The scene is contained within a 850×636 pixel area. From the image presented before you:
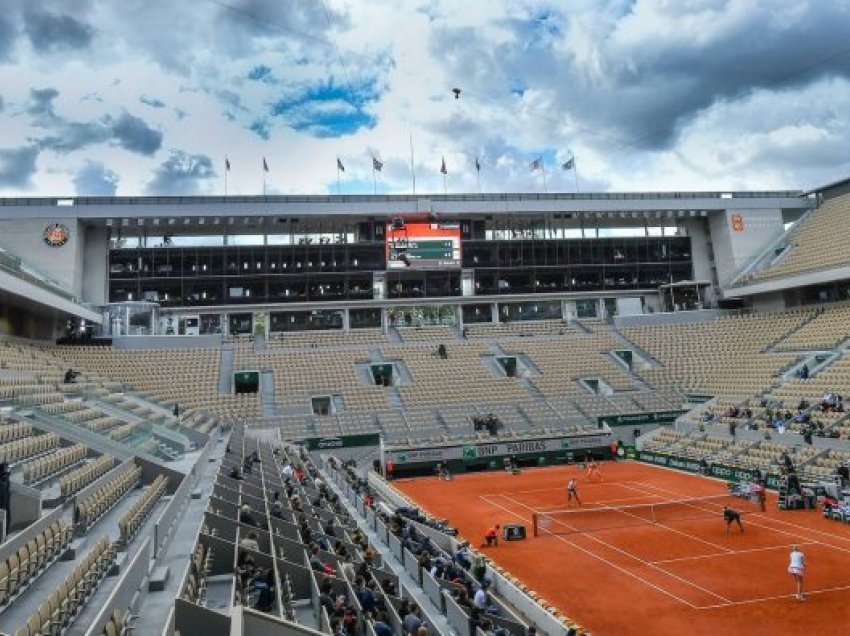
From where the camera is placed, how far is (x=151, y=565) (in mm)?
13242

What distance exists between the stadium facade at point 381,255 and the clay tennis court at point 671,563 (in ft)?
107

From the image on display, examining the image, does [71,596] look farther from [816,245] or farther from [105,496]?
[816,245]

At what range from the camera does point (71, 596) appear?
10258 mm

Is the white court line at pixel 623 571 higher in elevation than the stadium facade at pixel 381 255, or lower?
lower

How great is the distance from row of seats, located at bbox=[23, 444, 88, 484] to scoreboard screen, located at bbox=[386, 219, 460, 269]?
141 feet

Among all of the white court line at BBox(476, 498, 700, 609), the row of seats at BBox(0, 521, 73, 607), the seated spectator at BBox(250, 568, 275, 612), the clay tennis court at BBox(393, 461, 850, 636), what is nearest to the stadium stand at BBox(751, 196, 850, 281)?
the clay tennis court at BBox(393, 461, 850, 636)

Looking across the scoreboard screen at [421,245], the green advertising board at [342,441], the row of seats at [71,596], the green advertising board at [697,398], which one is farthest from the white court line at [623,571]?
the scoreboard screen at [421,245]

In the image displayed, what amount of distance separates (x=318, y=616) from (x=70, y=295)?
44743 millimetres

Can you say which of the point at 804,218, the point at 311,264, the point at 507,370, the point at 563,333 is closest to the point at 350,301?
the point at 311,264

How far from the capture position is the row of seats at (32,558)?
10.5 m

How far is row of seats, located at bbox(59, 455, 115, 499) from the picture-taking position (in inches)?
644

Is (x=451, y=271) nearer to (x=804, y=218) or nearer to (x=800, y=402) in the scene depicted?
(x=800, y=402)

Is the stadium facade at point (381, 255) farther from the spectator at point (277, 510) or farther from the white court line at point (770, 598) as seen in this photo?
the white court line at point (770, 598)

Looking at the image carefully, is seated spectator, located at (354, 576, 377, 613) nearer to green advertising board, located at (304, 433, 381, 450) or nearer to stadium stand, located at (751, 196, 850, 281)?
green advertising board, located at (304, 433, 381, 450)
